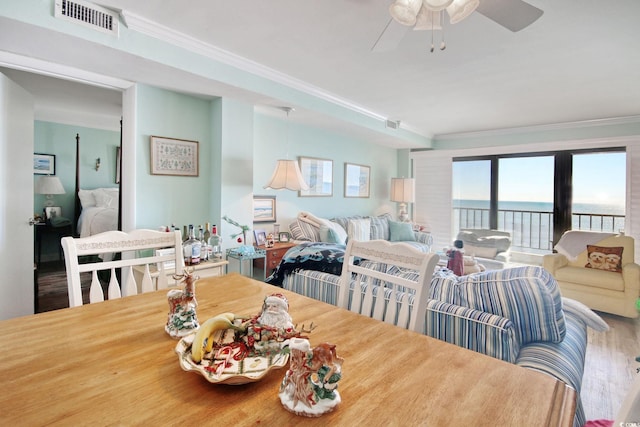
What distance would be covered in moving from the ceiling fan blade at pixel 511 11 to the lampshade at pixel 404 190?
→ 4.42m

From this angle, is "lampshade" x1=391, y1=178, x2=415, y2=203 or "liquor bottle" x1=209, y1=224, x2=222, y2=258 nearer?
"liquor bottle" x1=209, y1=224, x2=222, y2=258

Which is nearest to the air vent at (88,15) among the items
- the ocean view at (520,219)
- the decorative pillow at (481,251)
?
the decorative pillow at (481,251)

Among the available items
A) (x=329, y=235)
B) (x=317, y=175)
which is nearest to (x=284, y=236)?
(x=329, y=235)

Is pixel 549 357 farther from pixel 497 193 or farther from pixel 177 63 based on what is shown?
pixel 497 193

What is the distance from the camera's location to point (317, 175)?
4.96 m

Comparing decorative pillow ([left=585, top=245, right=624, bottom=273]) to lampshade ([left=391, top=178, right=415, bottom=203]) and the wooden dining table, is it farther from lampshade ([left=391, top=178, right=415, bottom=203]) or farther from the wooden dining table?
the wooden dining table

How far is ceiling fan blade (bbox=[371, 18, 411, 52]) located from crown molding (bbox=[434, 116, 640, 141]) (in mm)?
4386

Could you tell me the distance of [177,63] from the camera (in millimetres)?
2490

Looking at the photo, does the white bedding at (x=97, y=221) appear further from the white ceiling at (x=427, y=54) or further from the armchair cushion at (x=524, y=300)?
the armchair cushion at (x=524, y=300)

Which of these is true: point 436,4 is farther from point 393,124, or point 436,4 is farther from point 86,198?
point 86,198

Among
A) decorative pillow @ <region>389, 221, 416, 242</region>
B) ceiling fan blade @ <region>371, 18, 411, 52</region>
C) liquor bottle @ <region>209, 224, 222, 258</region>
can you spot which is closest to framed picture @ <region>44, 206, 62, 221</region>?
liquor bottle @ <region>209, 224, 222, 258</region>

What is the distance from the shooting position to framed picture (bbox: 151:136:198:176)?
3055 mm

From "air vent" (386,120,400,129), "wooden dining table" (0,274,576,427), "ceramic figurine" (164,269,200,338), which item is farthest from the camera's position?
"air vent" (386,120,400,129)

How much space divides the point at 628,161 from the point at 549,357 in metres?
4.89
